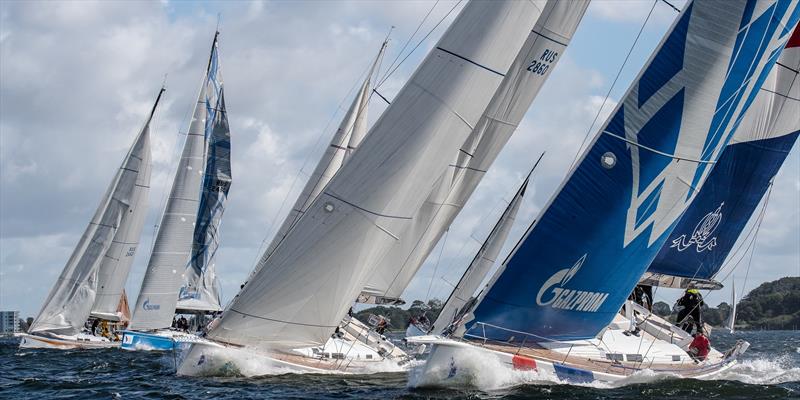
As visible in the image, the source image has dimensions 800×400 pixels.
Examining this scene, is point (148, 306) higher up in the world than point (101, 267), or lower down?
lower down

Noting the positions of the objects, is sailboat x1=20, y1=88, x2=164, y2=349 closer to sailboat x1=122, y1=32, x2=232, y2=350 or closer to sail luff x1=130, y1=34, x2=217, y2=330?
sailboat x1=122, y1=32, x2=232, y2=350

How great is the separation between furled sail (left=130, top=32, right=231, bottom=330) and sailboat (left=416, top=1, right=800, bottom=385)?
16920 millimetres

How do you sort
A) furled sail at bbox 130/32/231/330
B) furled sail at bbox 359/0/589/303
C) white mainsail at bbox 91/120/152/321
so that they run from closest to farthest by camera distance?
1. furled sail at bbox 359/0/589/303
2. furled sail at bbox 130/32/231/330
3. white mainsail at bbox 91/120/152/321

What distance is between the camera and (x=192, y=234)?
3500cm

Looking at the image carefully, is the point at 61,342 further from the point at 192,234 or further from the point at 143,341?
the point at 192,234

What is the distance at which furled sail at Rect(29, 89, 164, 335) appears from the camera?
38.6m

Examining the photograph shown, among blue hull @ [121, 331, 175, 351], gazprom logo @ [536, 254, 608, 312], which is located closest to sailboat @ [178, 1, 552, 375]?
gazprom logo @ [536, 254, 608, 312]

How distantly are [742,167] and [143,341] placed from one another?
20.2 metres

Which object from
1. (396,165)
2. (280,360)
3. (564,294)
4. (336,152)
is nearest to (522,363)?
(564,294)

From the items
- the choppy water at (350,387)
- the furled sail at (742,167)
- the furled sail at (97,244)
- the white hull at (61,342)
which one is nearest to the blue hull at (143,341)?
the white hull at (61,342)

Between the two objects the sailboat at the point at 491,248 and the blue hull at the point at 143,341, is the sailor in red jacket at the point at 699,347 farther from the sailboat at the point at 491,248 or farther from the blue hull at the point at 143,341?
the blue hull at the point at 143,341

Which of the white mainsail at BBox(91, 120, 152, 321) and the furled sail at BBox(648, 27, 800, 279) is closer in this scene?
the furled sail at BBox(648, 27, 800, 279)

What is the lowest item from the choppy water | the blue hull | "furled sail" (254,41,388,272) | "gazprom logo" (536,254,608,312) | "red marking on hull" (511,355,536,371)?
the choppy water

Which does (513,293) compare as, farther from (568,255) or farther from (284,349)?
(284,349)
